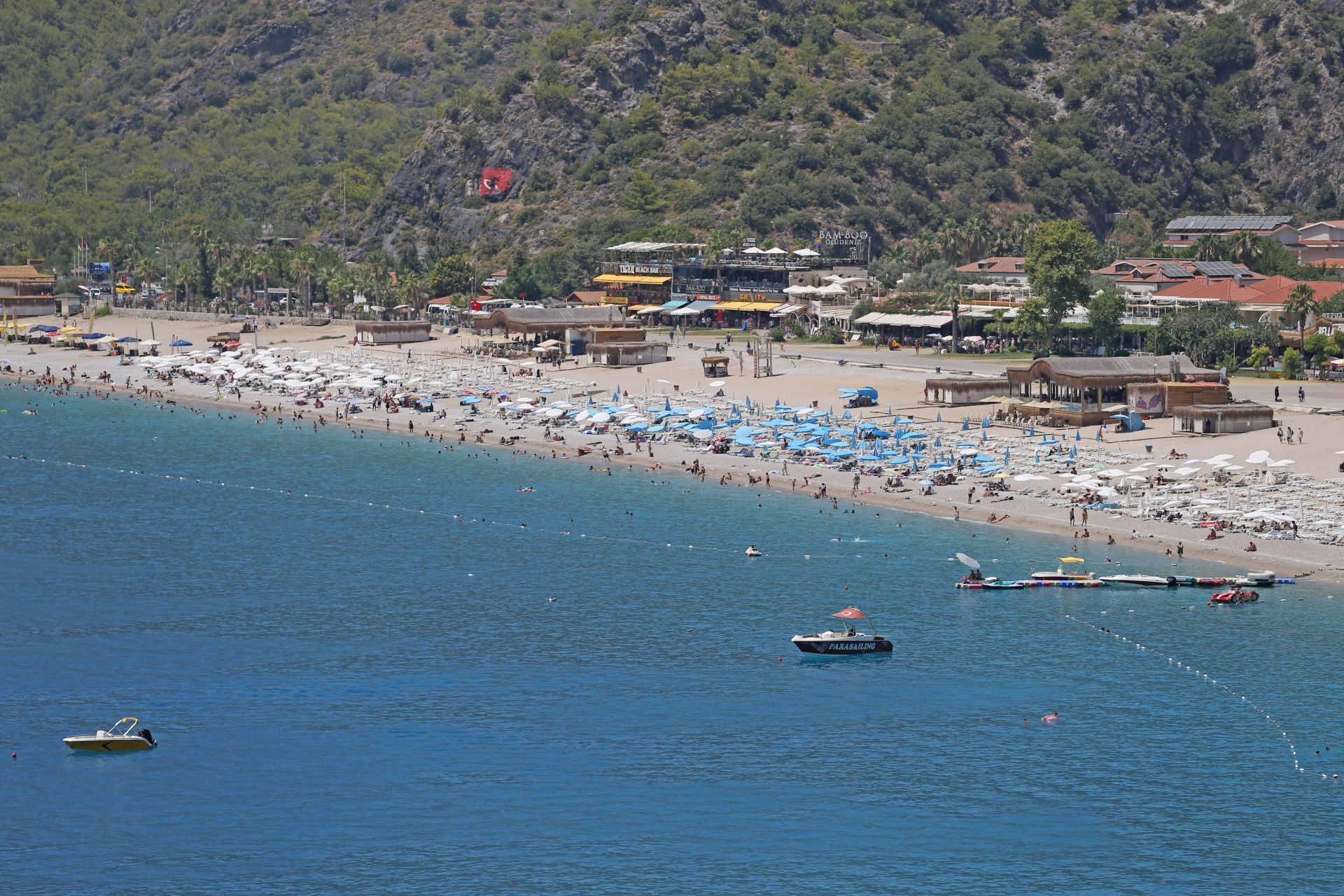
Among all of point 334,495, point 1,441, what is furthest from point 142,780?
point 1,441

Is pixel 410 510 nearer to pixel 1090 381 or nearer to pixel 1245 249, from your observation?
pixel 1090 381

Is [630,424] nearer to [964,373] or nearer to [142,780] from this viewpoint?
[964,373]

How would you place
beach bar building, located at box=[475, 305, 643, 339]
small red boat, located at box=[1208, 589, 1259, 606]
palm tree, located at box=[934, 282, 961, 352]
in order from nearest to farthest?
small red boat, located at box=[1208, 589, 1259, 606]
palm tree, located at box=[934, 282, 961, 352]
beach bar building, located at box=[475, 305, 643, 339]

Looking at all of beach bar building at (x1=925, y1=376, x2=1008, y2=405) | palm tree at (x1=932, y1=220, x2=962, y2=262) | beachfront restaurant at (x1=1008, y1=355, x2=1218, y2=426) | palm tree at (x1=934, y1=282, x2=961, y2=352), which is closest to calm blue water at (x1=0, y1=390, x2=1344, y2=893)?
beachfront restaurant at (x1=1008, y1=355, x2=1218, y2=426)

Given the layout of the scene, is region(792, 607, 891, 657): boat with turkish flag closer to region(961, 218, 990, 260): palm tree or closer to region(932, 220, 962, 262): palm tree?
region(932, 220, 962, 262): palm tree

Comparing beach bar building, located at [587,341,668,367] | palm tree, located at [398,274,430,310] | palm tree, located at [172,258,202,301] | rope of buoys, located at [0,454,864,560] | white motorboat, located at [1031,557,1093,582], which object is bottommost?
white motorboat, located at [1031,557,1093,582]

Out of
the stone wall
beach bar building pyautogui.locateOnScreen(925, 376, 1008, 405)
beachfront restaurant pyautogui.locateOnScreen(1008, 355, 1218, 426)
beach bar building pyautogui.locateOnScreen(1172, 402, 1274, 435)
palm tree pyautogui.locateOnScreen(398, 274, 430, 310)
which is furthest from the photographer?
the stone wall

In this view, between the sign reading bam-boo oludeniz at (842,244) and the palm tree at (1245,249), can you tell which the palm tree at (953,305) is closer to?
the palm tree at (1245,249)

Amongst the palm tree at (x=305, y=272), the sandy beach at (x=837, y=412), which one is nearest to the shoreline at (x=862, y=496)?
the sandy beach at (x=837, y=412)
